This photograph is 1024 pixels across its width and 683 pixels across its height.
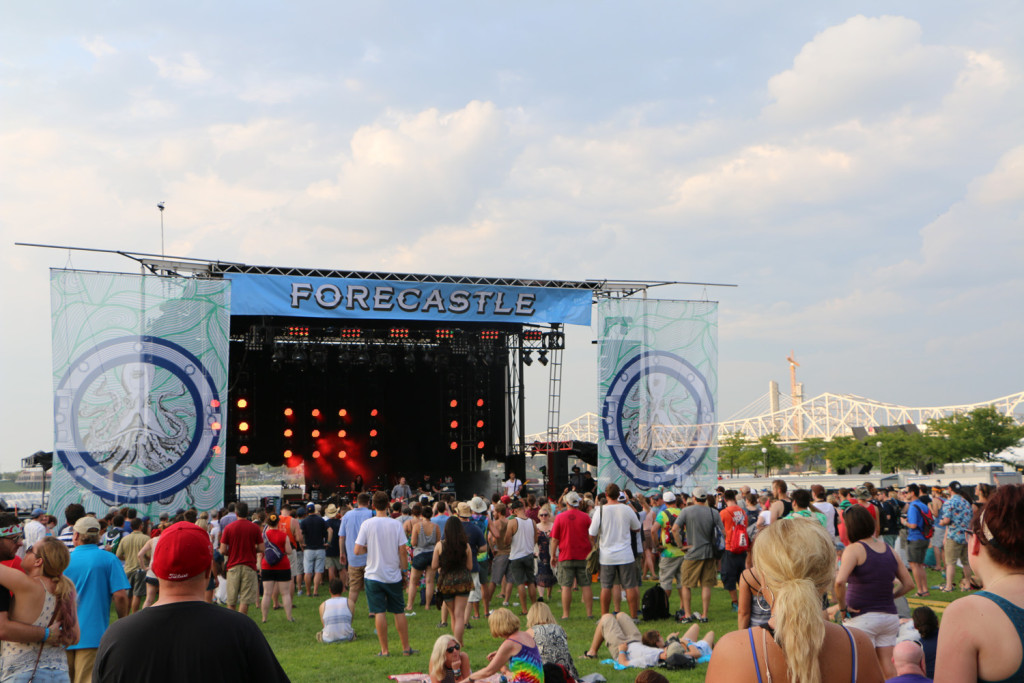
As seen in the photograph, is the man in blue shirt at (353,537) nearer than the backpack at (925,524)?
Yes

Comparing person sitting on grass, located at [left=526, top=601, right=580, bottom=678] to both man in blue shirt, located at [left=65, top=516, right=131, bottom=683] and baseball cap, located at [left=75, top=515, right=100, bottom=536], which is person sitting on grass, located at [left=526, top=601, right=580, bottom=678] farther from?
baseball cap, located at [left=75, top=515, right=100, bottom=536]

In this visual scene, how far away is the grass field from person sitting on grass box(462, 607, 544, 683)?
1.85 meters

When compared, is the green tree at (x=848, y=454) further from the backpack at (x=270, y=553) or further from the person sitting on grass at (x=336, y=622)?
the person sitting on grass at (x=336, y=622)

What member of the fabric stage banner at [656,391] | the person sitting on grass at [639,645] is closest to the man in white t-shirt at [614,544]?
the person sitting on grass at [639,645]

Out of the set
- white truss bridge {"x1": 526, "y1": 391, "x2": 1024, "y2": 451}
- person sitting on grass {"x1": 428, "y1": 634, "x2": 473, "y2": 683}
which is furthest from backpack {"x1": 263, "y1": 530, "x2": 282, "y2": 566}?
white truss bridge {"x1": 526, "y1": 391, "x2": 1024, "y2": 451}

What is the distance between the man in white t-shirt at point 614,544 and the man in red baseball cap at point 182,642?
698cm

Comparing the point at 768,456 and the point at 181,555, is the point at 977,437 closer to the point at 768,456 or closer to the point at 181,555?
the point at 768,456

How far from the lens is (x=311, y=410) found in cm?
2731

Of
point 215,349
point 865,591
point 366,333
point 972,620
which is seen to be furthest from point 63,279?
point 972,620

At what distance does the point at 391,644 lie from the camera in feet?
28.4

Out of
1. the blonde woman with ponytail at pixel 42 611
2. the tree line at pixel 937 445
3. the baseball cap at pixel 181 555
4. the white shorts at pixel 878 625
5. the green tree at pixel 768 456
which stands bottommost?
the green tree at pixel 768 456

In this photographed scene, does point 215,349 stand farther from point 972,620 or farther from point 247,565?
point 972,620

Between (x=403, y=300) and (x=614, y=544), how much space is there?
9.08m

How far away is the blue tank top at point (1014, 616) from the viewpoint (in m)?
1.85
